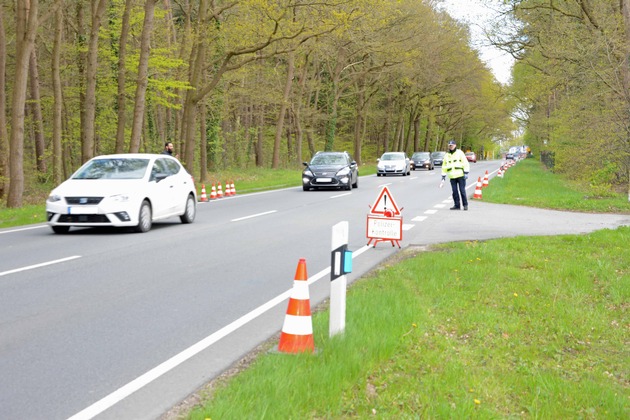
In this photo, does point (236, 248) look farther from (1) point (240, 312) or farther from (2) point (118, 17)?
(2) point (118, 17)

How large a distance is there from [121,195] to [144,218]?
0.79 metres

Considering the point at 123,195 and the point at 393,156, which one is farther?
the point at 393,156

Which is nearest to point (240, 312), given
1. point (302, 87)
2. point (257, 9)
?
point (257, 9)

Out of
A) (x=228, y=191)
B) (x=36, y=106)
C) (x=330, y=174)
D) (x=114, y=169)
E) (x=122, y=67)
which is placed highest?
(x=122, y=67)

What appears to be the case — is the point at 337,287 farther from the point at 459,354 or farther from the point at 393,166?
the point at 393,166

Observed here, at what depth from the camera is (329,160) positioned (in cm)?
2939

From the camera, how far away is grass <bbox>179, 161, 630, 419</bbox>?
4.23 m

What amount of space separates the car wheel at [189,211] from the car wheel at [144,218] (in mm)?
1643

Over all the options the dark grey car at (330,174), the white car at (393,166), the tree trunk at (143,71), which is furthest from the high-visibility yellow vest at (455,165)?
the white car at (393,166)

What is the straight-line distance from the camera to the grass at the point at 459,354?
13.9 feet

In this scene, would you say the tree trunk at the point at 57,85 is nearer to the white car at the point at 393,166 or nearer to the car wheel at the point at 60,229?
the car wheel at the point at 60,229

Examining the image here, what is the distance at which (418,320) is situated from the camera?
6.32 metres

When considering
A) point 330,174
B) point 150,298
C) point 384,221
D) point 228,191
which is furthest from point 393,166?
point 150,298

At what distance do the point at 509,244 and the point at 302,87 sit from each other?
35211 mm
